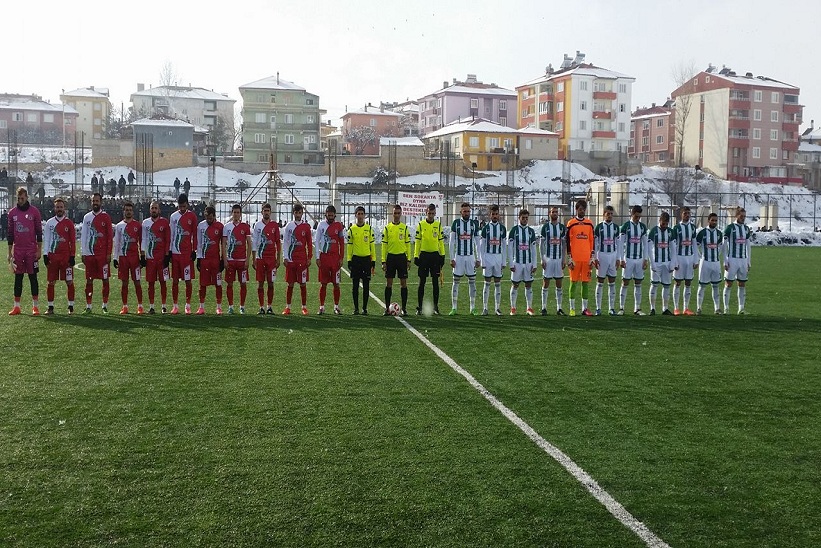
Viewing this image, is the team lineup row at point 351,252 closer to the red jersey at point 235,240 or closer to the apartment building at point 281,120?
the red jersey at point 235,240

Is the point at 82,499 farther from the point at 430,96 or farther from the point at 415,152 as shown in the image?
the point at 430,96

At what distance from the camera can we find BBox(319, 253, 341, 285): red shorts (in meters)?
14.3

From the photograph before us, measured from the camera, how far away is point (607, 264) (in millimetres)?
14781

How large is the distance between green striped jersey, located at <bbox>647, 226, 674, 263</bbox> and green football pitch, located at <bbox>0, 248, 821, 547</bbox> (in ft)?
9.53

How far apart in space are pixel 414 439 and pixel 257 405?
184 cm

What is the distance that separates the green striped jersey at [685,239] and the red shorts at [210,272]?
25.7 feet

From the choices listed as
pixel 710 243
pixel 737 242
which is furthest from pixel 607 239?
pixel 737 242

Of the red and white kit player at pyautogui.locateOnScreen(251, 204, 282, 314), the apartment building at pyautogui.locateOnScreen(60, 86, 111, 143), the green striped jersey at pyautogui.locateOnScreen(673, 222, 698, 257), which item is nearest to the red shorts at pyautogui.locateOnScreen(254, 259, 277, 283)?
the red and white kit player at pyautogui.locateOnScreen(251, 204, 282, 314)

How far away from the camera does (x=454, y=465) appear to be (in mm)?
5898

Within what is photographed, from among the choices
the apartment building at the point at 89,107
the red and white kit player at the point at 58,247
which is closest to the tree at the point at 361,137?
the apartment building at the point at 89,107

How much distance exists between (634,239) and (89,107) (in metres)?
107

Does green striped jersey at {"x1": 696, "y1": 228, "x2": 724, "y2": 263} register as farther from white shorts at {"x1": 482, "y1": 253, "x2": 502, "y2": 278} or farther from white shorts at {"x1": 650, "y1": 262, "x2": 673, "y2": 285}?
white shorts at {"x1": 482, "y1": 253, "x2": 502, "y2": 278}

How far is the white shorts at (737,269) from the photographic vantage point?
14922 mm

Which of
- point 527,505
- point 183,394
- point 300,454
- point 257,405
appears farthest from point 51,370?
point 527,505
